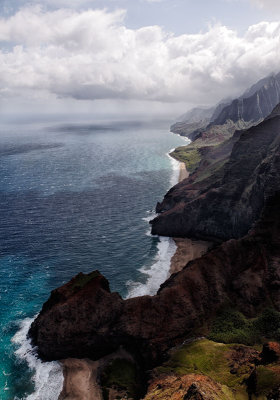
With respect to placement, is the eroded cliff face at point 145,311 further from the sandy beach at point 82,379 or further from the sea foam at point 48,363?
the sea foam at point 48,363

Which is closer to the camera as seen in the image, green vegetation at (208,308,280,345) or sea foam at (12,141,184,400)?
sea foam at (12,141,184,400)

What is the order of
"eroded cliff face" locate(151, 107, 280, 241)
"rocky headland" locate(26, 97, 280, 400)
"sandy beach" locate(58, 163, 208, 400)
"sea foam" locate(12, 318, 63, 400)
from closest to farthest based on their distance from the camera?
"rocky headland" locate(26, 97, 280, 400) < "sandy beach" locate(58, 163, 208, 400) < "sea foam" locate(12, 318, 63, 400) < "eroded cliff face" locate(151, 107, 280, 241)

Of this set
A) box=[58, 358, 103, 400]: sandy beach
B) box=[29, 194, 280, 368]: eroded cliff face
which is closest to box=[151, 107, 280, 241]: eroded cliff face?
box=[29, 194, 280, 368]: eroded cliff face

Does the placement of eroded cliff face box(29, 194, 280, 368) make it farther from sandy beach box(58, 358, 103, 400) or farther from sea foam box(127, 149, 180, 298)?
sea foam box(127, 149, 180, 298)

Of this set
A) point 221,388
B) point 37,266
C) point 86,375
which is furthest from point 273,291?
point 37,266

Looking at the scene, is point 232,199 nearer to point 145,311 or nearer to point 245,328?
point 245,328

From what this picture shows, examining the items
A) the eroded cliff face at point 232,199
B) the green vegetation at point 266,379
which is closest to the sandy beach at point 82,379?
the green vegetation at point 266,379

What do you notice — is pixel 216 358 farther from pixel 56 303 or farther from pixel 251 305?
pixel 56 303
